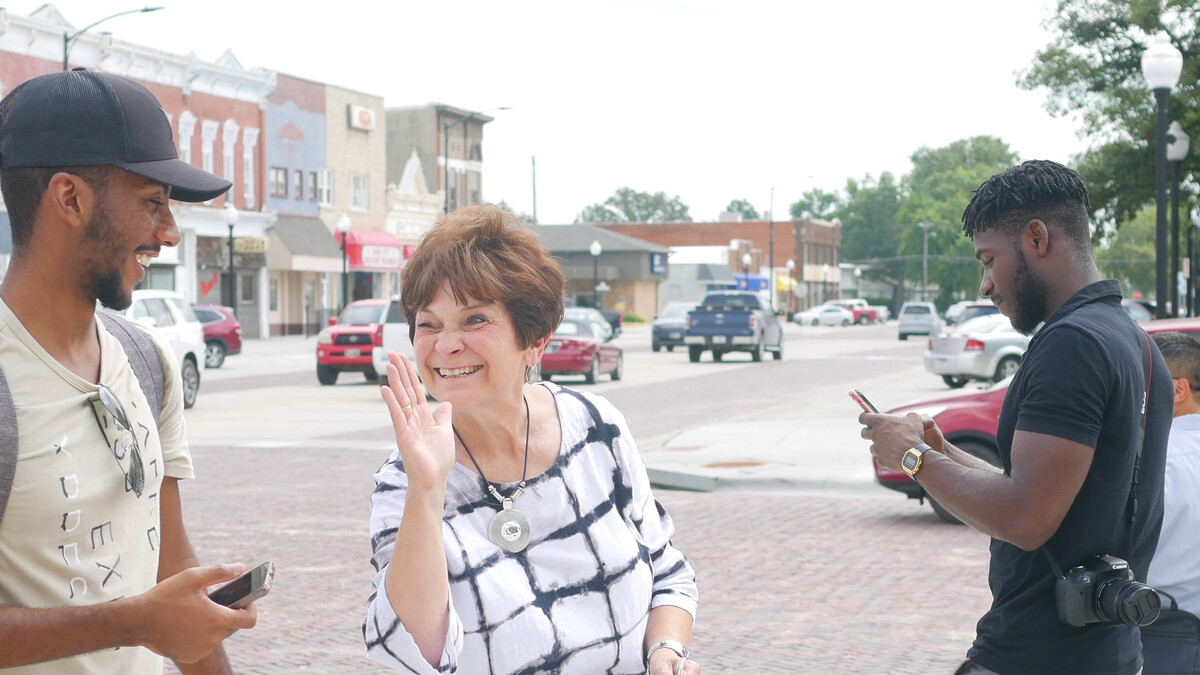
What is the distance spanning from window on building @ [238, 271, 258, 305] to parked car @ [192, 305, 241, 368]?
16.7 m

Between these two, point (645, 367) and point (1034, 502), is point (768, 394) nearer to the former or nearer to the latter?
point (645, 367)

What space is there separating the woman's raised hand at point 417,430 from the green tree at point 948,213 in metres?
111

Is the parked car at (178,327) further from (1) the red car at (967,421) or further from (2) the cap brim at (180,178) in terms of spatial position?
(2) the cap brim at (180,178)

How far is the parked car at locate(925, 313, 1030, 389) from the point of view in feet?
77.1

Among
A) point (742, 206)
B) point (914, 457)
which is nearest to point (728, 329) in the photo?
point (914, 457)

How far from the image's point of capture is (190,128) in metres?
45.5


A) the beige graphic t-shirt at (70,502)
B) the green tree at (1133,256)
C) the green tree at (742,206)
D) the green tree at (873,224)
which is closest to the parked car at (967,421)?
the beige graphic t-shirt at (70,502)

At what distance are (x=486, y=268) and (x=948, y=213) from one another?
12197 centimetres

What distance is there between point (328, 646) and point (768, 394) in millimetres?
18493

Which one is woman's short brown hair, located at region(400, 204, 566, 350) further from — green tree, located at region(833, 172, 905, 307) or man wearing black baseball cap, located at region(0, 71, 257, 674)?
green tree, located at region(833, 172, 905, 307)

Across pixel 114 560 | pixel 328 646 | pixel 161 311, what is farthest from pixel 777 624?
pixel 161 311

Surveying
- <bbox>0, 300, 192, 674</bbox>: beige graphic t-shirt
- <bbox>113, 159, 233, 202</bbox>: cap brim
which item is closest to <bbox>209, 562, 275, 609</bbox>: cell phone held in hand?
<bbox>0, 300, 192, 674</bbox>: beige graphic t-shirt

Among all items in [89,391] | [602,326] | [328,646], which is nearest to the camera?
[89,391]

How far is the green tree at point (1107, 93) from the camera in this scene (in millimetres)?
27688
